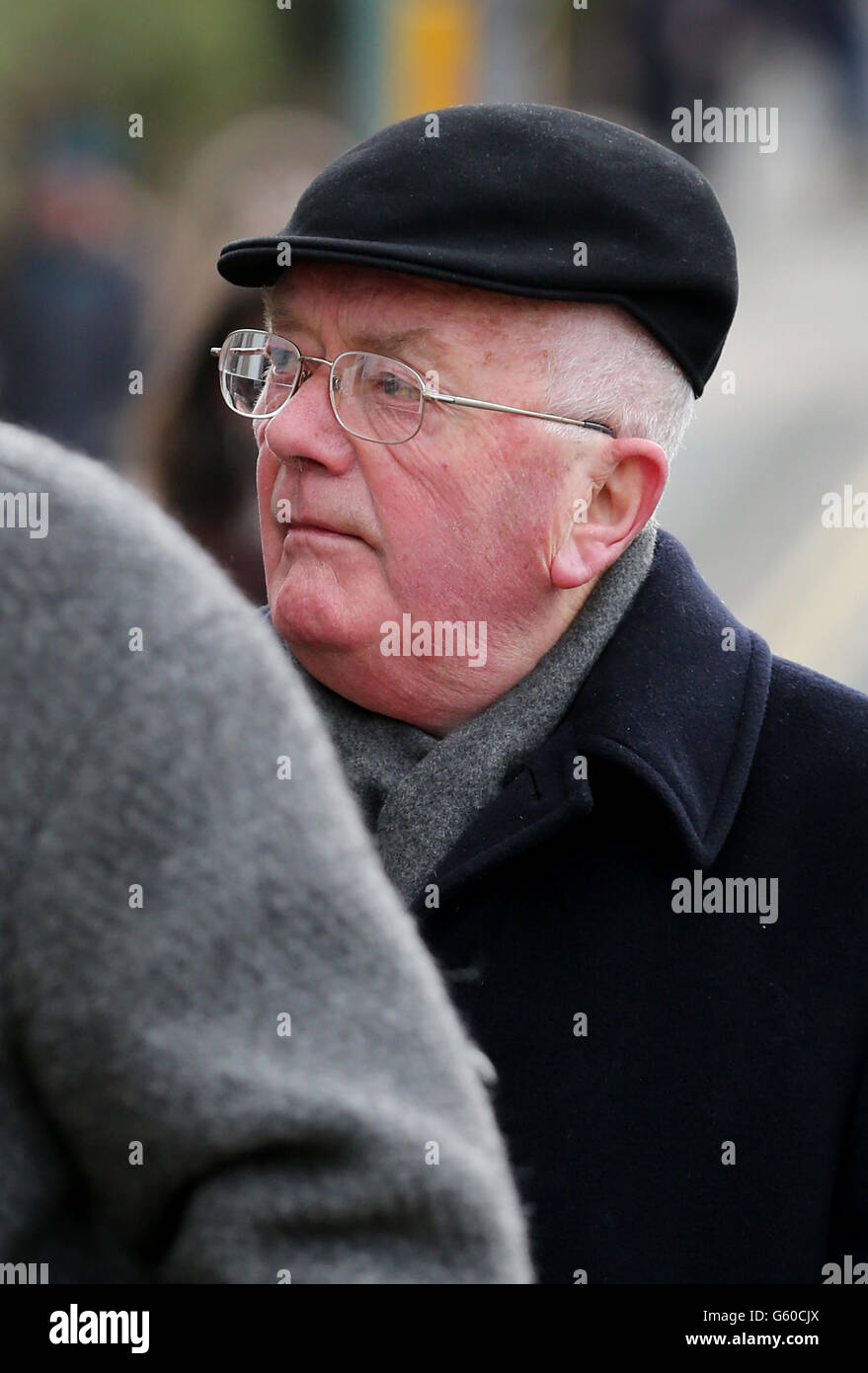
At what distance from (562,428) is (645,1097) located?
889 millimetres

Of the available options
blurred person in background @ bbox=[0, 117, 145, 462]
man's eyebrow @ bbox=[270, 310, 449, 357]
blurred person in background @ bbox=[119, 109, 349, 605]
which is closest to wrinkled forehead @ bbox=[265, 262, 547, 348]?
man's eyebrow @ bbox=[270, 310, 449, 357]

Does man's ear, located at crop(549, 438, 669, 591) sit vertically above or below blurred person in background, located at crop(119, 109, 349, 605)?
below

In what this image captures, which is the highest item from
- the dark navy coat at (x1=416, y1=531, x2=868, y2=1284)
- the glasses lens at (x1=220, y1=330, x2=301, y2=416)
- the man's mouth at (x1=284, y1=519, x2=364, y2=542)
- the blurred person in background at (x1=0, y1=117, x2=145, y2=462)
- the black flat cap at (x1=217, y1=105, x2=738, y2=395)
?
the blurred person in background at (x1=0, y1=117, x2=145, y2=462)

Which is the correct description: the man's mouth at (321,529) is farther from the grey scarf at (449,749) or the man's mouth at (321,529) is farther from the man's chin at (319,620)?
the grey scarf at (449,749)

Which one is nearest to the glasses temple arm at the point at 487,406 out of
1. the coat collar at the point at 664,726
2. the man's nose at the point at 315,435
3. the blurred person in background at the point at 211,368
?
the man's nose at the point at 315,435

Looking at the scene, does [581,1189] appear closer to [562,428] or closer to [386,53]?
[562,428]

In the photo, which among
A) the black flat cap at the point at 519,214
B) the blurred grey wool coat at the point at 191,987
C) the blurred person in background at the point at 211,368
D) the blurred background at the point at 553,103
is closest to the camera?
the blurred grey wool coat at the point at 191,987

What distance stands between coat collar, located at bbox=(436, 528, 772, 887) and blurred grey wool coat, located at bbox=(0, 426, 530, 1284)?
3.55ft

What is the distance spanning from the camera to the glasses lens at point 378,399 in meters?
2.37

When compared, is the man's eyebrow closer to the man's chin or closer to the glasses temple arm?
the glasses temple arm

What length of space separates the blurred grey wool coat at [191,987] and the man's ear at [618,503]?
4.45ft

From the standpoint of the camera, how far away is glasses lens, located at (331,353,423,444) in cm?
237

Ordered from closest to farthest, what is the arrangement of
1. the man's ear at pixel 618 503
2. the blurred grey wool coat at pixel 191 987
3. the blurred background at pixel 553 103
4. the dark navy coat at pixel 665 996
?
the blurred grey wool coat at pixel 191 987 → the dark navy coat at pixel 665 996 → the man's ear at pixel 618 503 → the blurred background at pixel 553 103

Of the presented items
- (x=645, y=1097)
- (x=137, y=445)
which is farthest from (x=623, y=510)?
(x=137, y=445)
